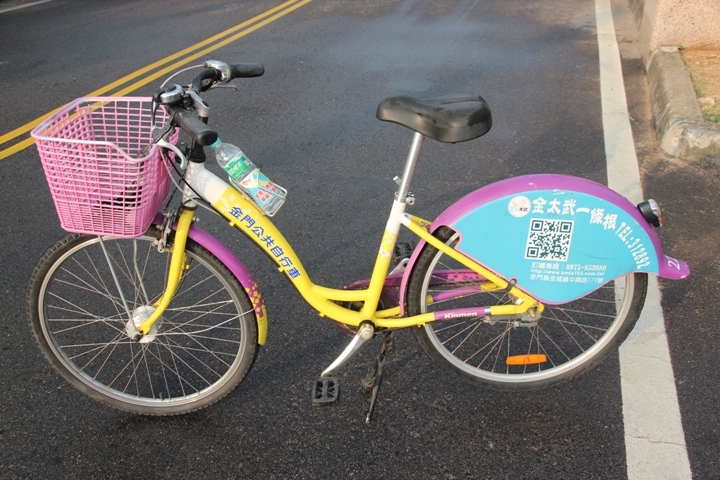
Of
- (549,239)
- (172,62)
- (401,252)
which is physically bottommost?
(172,62)

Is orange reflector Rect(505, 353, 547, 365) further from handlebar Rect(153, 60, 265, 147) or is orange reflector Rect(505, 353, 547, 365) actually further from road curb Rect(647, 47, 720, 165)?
road curb Rect(647, 47, 720, 165)

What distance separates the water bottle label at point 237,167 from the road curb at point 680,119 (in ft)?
12.8

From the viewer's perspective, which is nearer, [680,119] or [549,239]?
[549,239]

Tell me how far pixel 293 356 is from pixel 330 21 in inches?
272

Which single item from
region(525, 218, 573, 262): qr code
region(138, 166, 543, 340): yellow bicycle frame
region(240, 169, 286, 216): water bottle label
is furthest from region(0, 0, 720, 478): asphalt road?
region(240, 169, 286, 216): water bottle label

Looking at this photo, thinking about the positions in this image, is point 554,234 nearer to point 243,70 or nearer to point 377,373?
point 377,373

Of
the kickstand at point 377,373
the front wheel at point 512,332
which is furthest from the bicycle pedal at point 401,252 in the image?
the kickstand at point 377,373

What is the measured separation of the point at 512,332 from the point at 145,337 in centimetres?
181

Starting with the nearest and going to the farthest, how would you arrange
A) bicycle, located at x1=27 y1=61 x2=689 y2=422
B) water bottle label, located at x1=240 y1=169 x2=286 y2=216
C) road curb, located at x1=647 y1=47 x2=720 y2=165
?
1. bicycle, located at x1=27 y1=61 x2=689 y2=422
2. water bottle label, located at x1=240 y1=169 x2=286 y2=216
3. road curb, located at x1=647 y1=47 x2=720 y2=165

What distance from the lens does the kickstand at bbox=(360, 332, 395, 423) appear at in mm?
2840

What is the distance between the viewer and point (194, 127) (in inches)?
81.0

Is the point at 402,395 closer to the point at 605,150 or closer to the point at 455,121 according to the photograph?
the point at 455,121

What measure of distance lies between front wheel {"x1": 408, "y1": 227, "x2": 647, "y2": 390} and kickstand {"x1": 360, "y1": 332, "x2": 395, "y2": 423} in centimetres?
13

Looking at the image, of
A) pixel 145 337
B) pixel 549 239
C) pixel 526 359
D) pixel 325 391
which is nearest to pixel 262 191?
pixel 145 337
